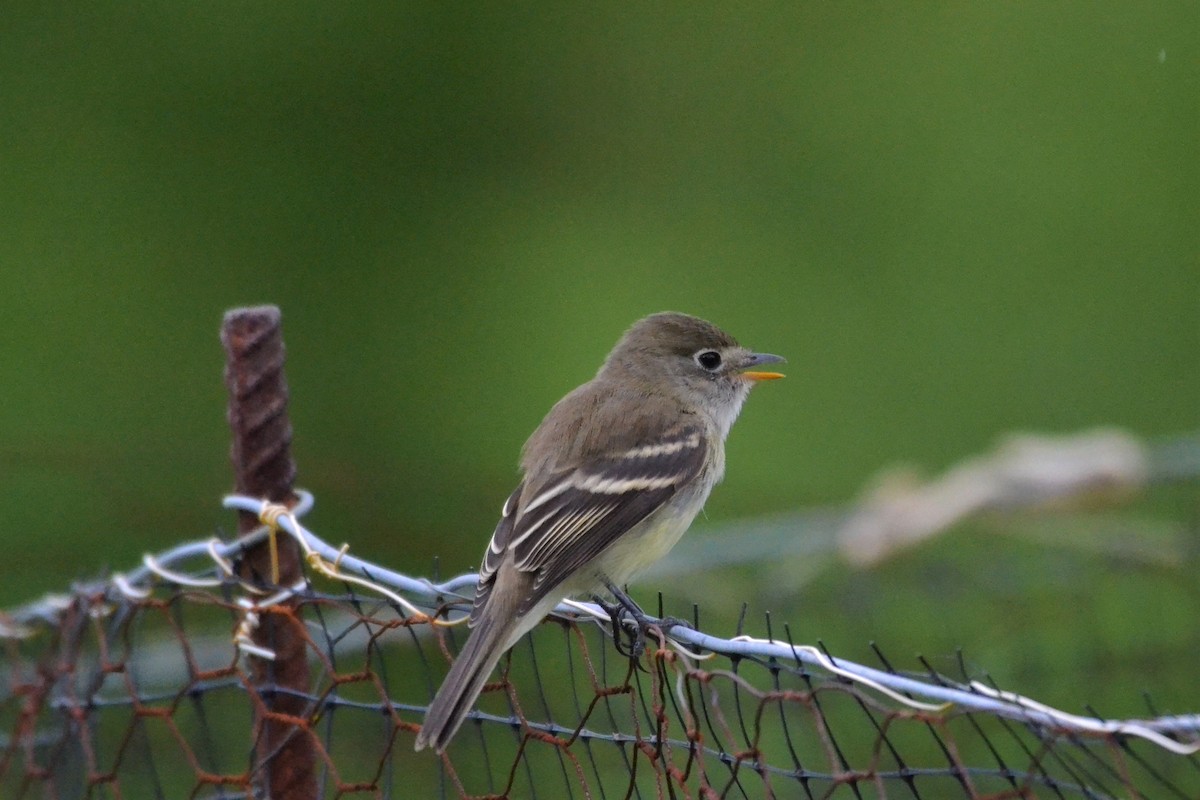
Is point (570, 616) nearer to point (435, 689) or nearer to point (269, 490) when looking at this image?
point (269, 490)

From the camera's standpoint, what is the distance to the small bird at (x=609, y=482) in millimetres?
2572

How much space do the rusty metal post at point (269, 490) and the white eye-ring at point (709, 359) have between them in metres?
1.14

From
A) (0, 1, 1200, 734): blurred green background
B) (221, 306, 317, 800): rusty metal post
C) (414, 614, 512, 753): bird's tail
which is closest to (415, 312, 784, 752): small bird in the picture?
(414, 614, 512, 753): bird's tail

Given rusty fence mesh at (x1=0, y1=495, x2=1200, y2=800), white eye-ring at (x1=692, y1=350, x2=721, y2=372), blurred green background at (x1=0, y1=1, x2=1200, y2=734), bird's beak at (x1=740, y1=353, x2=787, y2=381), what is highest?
blurred green background at (x1=0, y1=1, x2=1200, y2=734)

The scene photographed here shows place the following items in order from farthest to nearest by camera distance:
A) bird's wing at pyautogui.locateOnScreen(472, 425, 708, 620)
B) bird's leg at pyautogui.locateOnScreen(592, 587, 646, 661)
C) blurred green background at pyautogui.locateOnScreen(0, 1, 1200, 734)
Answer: blurred green background at pyautogui.locateOnScreen(0, 1, 1200, 734) → bird's wing at pyautogui.locateOnScreen(472, 425, 708, 620) → bird's leg at pyautogui.locateOnScreen(592, 587, 646, 661)

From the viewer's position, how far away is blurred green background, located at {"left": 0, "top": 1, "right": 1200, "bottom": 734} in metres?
6.89

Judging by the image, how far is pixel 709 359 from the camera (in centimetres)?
363

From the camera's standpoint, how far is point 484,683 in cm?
241

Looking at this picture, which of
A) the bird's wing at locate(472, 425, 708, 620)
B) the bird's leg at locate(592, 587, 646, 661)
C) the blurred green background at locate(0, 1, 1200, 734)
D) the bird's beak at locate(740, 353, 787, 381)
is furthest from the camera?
the blurred green background at locate(0, 1, 1200, 734)

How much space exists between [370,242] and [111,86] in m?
1.35

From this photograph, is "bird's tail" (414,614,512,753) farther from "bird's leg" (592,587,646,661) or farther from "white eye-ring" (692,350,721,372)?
"white eye-ring" (692,350,721,372)

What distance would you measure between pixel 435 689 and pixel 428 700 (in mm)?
665

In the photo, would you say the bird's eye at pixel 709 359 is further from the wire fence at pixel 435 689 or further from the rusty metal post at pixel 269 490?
the rusty metal post at pixel 269 490

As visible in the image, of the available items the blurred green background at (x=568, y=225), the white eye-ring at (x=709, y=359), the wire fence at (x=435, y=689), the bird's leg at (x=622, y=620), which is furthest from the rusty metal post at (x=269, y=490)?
the blurred green background at (x=568, y=225)
